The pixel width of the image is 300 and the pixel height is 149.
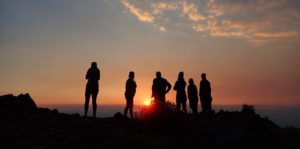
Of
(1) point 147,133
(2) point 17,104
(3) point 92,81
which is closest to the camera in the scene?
(1) point 147,133

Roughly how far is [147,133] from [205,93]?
5.99 meters

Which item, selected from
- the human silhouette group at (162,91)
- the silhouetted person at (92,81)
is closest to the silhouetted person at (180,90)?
the human silhouette group at (162,91)

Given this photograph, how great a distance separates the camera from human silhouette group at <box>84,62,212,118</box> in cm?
1945

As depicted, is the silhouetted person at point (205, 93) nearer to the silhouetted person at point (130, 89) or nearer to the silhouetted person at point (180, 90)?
the silhouetted person at point (180, 90)

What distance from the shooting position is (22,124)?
1853 centimetres

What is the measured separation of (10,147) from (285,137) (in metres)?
10.6

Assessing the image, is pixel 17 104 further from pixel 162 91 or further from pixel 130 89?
pixel 162 91

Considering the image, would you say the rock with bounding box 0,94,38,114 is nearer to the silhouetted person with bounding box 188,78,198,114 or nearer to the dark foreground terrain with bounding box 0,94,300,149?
the dark foreground terrain with bounding box 0,94,300,149

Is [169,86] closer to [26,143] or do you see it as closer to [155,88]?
[155,88]

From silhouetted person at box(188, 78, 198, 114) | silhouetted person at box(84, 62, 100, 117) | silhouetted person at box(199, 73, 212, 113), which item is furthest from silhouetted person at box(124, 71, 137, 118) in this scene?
silhouetted person at box(199, 73, 212, 113)

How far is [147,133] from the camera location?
1625 centimetres

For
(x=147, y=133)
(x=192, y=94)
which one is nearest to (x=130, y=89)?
(x=192, y=94)

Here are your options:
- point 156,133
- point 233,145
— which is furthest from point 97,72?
point 233,145

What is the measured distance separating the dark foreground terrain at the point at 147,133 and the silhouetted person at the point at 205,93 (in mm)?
3143
